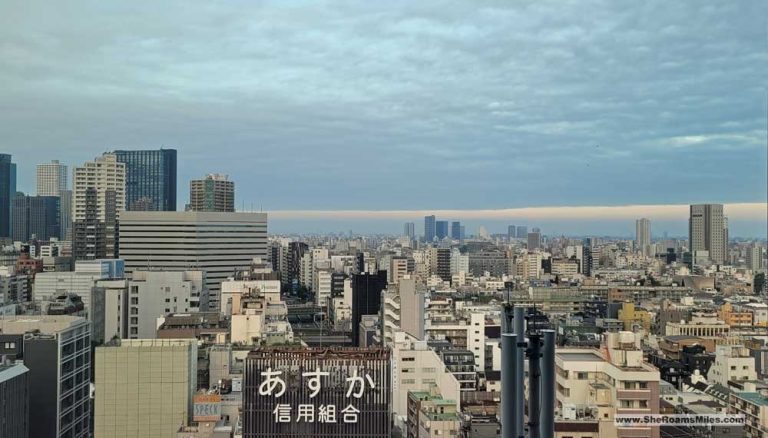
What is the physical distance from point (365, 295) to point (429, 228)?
114 inches

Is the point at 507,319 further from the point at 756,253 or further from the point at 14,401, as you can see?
the point at 14,401

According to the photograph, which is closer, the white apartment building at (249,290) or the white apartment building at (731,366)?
the white apartment building at (731,366)

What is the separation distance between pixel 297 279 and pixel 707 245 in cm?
1394

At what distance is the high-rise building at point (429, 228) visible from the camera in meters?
14.0

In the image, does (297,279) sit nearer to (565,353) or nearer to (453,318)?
(453,318)

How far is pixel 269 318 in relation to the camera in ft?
32.2

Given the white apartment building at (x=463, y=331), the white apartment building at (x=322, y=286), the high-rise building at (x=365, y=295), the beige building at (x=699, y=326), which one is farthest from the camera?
the white apartment building at (x=322, y=286)

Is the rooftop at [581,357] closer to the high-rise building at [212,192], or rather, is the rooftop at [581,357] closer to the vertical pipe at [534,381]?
the vertical pipe at [534,381]

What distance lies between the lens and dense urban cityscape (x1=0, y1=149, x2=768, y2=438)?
423 centimetres

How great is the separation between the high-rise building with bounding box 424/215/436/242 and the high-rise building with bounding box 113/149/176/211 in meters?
7.63

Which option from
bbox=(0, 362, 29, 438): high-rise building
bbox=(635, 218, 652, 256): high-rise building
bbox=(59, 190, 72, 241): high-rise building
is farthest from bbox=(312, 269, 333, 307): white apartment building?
bbox=(0, 362, 29, 438): high-rise building

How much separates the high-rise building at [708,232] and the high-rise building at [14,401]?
468cm

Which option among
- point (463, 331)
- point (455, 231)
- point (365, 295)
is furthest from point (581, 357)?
point (455, 231)

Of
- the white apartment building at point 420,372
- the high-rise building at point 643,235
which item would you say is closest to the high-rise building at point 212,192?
the high-rise building at point 643,235
